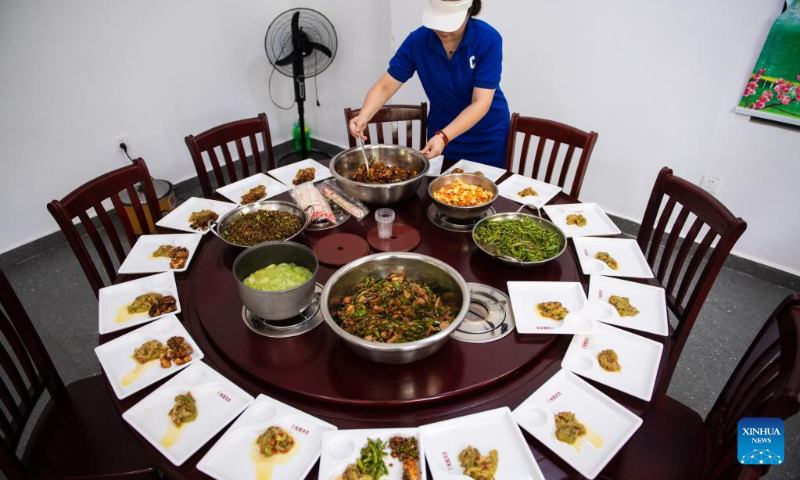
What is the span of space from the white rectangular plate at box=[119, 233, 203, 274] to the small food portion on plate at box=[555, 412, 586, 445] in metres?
1.59

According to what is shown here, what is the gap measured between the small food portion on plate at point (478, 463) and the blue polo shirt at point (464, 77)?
6.88 ft

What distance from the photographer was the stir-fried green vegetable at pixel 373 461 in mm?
1196

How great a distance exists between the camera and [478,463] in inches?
47.6

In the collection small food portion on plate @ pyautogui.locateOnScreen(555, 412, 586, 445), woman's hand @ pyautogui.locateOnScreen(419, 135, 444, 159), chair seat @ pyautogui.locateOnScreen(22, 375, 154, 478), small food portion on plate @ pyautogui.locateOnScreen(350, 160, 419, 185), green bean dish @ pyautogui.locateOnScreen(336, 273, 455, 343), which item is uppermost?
woman's hand @ pyautogui.locateOnScreen(419, 135, 444, 159)

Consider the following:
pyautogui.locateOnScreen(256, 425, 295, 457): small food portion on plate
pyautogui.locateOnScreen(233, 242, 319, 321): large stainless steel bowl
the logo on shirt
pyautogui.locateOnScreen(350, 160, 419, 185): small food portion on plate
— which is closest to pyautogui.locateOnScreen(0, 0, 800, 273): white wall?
pyautogui.locateOnScreen(350, 160, 419, 185): small food portion on plate

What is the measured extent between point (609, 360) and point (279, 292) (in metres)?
1.13

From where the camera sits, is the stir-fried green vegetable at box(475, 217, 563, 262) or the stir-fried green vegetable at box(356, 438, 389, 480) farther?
the stir-fried green vegetable at box(475, 217, 563, 262)

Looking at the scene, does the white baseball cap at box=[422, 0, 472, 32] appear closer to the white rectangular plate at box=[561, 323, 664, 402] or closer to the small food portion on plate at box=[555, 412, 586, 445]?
the white rectangular plate at box=[561, 323, 664, 402]

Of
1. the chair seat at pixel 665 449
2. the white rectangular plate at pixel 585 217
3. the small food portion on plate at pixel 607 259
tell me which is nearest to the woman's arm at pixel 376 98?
the white rectangular plate at pixel 585 217

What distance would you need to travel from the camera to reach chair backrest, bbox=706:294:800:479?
1.18 m

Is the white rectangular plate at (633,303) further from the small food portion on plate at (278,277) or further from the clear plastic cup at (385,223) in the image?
the small food portion on plate at (278,277)

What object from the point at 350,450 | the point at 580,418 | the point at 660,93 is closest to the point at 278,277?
the point at 350,450

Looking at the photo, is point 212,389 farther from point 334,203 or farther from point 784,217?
point 784,217

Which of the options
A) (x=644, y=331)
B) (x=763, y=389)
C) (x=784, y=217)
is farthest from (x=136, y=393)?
(x=784, y=217)
